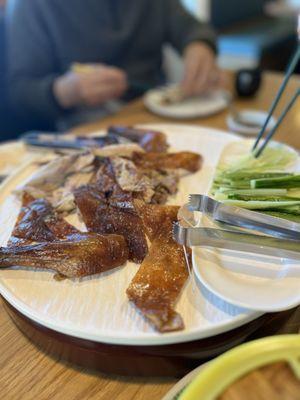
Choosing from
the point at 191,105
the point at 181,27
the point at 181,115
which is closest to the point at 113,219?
the point at 181,115

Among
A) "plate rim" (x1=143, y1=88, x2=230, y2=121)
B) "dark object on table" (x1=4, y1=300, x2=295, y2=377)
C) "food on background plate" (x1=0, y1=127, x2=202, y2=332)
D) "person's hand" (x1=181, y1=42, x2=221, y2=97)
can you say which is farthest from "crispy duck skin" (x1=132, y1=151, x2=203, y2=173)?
"person's hand" (x1=181, y1=42, x2=221, y2=97)

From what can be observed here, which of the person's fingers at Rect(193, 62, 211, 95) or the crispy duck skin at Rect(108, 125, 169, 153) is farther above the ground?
the person's fingers at Rect(193, 62, 211, 95)

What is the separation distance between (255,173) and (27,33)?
1.68m

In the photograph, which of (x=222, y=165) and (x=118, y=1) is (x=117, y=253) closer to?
(x=222, y=165)

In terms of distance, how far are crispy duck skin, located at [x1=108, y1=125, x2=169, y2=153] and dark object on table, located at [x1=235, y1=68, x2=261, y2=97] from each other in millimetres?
697

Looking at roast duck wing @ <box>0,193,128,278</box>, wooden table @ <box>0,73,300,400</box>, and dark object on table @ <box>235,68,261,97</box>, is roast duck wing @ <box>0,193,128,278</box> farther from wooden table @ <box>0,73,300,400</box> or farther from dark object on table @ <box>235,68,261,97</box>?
dark object on table @ <box>235,68,261,97</box>

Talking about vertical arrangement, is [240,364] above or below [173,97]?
above

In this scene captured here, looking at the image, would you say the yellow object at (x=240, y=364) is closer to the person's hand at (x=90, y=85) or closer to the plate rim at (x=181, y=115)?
the plate rim at (x=181, y=115)

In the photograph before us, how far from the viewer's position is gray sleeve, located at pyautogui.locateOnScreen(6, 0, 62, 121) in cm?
212

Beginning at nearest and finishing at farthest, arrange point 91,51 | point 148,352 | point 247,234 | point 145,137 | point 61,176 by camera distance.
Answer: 1. point 148,352
2. point 247,234
3. point 61,176
4. point 145,137
5. point 91,51

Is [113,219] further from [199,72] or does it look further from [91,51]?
[91,51]

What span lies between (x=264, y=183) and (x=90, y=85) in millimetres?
1223

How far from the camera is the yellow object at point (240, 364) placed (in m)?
→ 0.51

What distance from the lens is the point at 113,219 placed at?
1063mm
